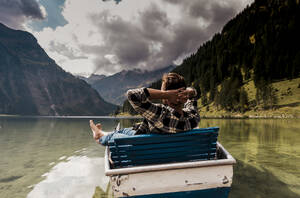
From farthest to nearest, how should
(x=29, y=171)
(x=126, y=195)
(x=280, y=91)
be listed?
(x=280, y=91) → (x=29, y=171) → (x=126, y=195)

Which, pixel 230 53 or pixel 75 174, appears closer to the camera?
pixel 75 174

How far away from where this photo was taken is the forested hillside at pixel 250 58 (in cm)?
9938

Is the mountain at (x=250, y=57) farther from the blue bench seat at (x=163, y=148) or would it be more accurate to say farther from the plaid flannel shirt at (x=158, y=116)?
the plaid flannel shirt at (x=158, y=116)

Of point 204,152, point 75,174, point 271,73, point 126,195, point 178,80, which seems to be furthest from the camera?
point 271,73

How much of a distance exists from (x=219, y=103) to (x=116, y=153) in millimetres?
117027

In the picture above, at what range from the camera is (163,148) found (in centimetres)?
343

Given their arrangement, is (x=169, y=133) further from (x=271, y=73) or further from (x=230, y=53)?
(x=230, y=53)

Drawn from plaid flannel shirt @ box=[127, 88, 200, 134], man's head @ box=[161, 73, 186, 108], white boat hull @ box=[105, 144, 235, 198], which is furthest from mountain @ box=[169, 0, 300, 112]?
man's head @ box=[161, 73, 186, 108]

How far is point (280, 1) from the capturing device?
155125mm

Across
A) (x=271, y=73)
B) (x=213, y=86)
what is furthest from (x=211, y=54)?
(x=271, y=73)

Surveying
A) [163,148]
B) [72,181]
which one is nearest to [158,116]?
[163,148]

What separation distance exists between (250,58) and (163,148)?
154 metres

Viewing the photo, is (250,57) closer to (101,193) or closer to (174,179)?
(101,193)

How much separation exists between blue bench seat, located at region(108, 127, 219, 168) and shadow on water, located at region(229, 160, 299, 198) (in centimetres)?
253
